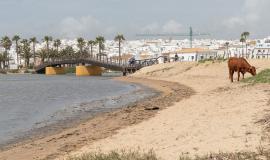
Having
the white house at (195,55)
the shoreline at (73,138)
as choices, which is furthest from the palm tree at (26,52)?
the shoreline at (73,138)

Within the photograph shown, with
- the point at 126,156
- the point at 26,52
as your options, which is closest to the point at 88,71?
the point at 26,52

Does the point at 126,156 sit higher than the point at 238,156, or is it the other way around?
the point at 238,156

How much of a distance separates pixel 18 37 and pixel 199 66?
14459 cm

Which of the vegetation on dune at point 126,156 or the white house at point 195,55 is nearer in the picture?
the vegetation on dune at point 126,156

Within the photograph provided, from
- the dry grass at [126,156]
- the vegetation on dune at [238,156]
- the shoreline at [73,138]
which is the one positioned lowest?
the shoreline at [73,138]

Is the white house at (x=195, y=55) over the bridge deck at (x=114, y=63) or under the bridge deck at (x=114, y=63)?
over

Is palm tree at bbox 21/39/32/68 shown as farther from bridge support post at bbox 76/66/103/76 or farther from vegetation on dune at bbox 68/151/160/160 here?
vegetation on dune at bbox 68/151/160/160

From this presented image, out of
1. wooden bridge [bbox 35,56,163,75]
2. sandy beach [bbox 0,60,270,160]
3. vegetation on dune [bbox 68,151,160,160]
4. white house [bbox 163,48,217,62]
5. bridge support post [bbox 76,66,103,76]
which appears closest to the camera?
vegetation on dune [bbox 68,151,160,160]

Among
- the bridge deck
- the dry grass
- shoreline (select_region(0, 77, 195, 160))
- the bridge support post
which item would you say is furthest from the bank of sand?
the bridge support post

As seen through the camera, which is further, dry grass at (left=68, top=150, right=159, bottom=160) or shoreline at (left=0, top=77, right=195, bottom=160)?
shoreline at (left=0, top=77, right=195, bottom=160)

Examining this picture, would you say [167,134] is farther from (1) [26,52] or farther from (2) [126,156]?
(1) [26,52]

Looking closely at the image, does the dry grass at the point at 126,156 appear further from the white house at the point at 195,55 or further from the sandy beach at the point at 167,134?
the white house at the point at 195,55

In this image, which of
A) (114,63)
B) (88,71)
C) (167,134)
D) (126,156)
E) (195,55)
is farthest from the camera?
(88,71)

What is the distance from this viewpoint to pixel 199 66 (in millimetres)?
63688
